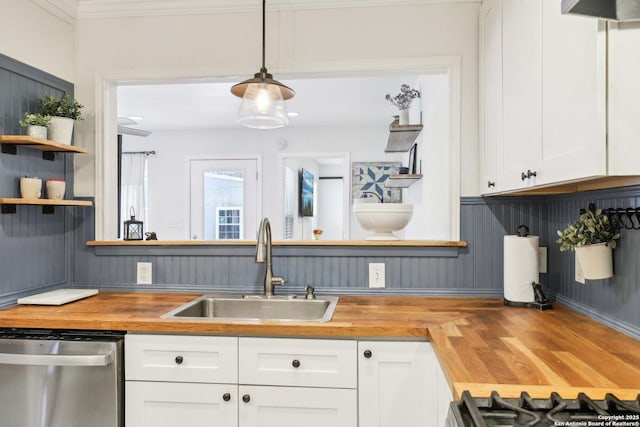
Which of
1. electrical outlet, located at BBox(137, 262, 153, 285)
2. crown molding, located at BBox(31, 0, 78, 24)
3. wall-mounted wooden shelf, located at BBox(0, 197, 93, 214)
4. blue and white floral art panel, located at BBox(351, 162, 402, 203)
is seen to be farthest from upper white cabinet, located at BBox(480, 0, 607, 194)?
blue and white floral art panel, located at BBox(351, 162, 402, 203)

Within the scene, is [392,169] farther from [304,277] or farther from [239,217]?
[304,277]

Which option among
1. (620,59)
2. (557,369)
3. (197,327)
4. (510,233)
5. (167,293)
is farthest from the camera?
(167,293)

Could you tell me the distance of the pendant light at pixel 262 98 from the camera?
1.80 m

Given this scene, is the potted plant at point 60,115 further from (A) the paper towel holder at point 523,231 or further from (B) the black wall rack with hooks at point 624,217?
(B) the black wall rack with hooks at point 624,217

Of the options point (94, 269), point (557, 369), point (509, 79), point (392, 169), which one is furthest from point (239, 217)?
point (557, 369)

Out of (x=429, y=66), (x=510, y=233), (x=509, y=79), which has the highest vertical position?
(x=429, y=66)

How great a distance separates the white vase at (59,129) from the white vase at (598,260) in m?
2.27

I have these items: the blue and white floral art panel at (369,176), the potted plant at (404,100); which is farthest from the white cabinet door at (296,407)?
the blue and white floral art panel at (369,176)

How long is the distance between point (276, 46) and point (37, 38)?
45.8 inches

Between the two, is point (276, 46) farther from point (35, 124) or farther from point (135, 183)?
point (135, 183)

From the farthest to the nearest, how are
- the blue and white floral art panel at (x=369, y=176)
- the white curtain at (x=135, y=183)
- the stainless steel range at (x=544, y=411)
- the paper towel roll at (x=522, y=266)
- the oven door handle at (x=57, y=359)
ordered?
1. the white curtain at (x=135, y=183)
2. the blue and white floral art panel at (x=369, y=176)
3. the paper towel roll at (x=522, y=266)
4. the oven door handle at (x=57, y=359)
5. the stainless steel range at (x=544, y=411)

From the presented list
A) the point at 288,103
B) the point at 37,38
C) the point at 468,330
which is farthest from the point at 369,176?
the point at 468,330

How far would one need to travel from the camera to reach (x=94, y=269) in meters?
2.33

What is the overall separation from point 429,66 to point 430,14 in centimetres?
26
